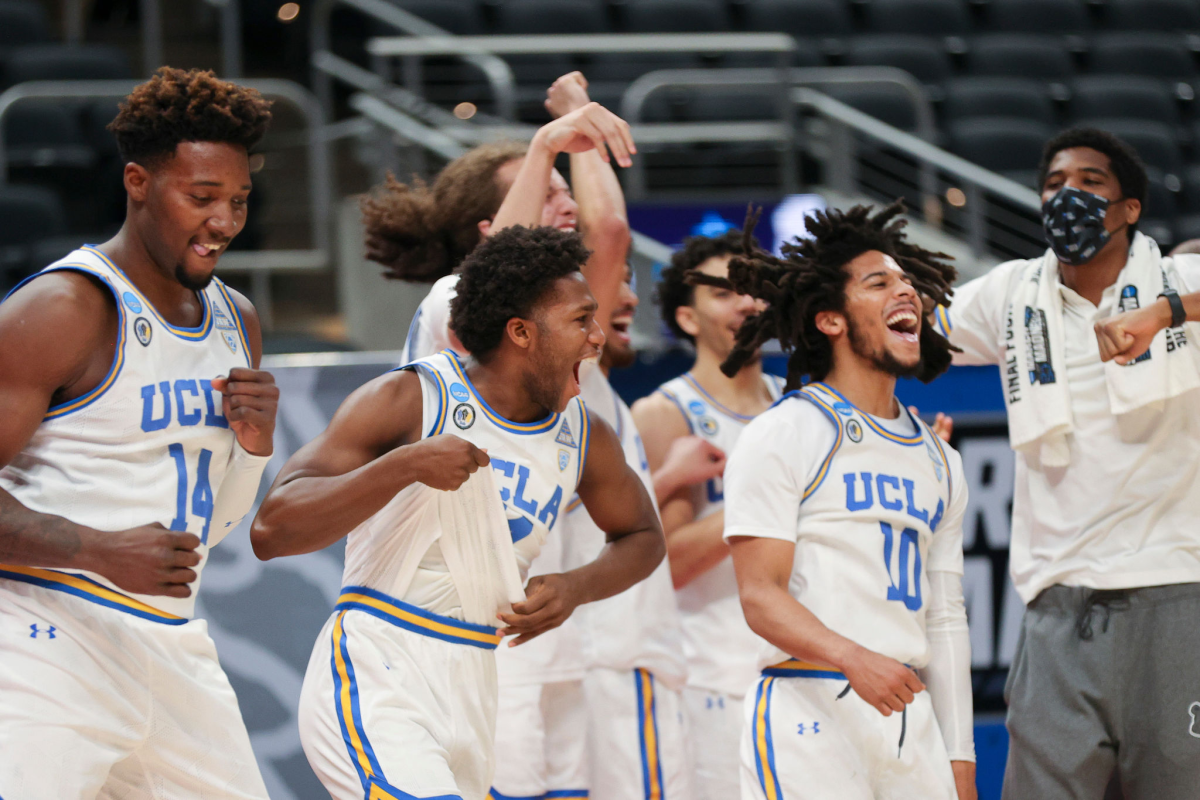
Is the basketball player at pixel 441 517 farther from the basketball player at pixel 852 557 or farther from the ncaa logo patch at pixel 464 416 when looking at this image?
the basketball player at pixel 852 557

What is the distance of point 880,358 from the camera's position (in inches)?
146

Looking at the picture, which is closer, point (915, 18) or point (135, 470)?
point (135, 470)

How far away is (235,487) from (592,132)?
1406 mm

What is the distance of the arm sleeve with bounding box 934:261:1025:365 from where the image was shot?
14.5 ft

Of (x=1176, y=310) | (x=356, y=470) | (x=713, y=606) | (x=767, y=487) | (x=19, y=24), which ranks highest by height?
(x=19, y=24)

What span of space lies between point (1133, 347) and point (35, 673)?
290cm

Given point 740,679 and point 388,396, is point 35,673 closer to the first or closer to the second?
point 388,396

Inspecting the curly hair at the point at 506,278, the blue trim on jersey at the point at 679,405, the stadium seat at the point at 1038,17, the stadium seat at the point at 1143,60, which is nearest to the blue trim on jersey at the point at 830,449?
the curly hair at the point at 506,278

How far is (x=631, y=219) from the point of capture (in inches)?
322

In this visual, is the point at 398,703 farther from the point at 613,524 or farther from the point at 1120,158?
the point at 1120,158

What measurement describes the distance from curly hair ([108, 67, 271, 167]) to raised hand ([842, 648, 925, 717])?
2.00m

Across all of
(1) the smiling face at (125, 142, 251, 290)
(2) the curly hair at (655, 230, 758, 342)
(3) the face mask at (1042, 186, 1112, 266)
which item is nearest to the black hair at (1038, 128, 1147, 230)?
(3) the face mask at (1042, 186, 1112, 266)

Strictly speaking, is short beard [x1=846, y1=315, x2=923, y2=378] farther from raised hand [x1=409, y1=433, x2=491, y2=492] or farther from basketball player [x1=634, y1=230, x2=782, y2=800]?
→ raised hand [x1=409, y1=433, x2=491, y2=492]

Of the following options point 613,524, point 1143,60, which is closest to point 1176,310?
point 613,524
